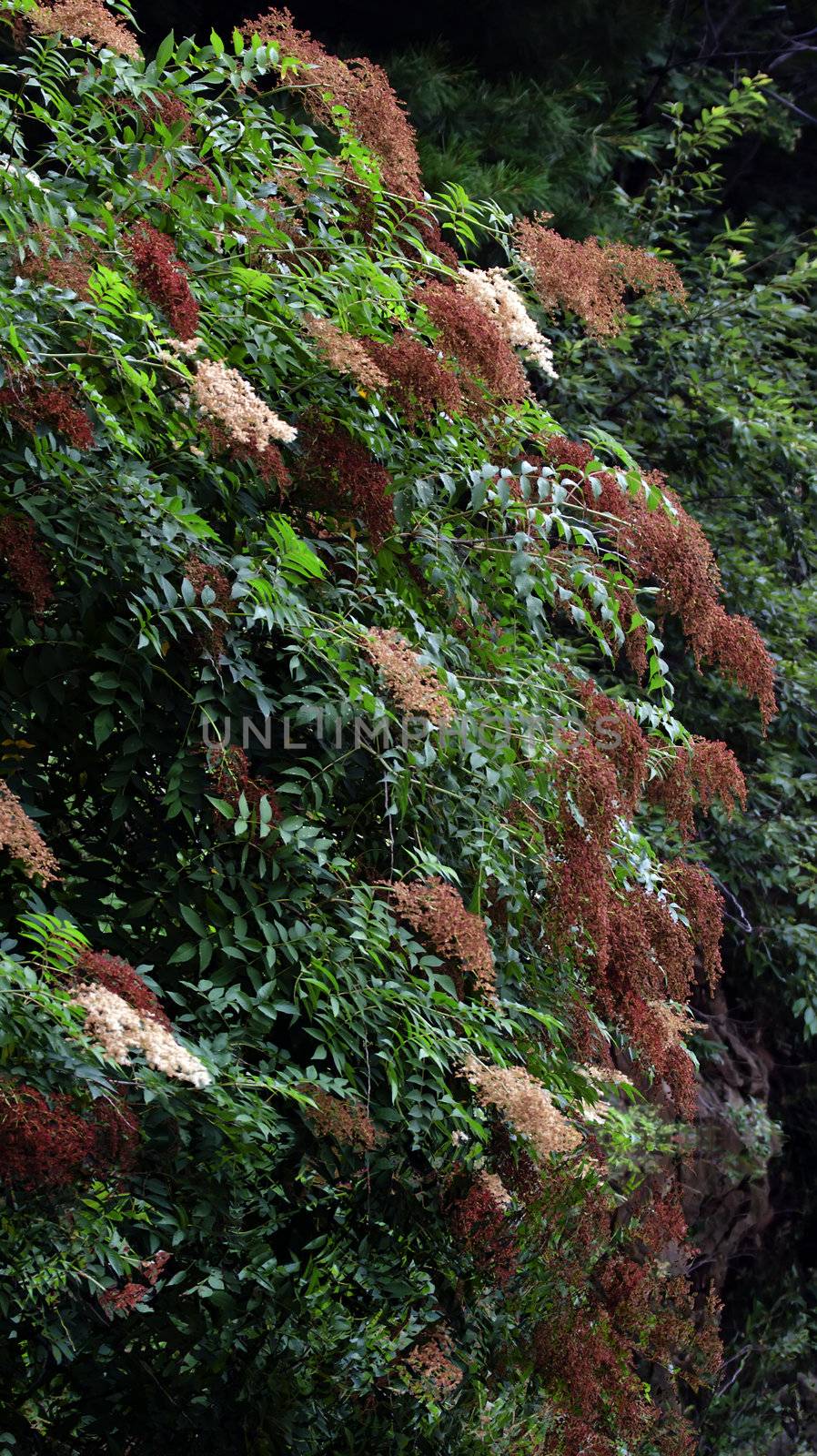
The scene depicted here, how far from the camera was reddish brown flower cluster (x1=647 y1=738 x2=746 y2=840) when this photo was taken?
321 centimetres

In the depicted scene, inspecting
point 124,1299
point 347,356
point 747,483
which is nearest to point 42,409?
point 347,356

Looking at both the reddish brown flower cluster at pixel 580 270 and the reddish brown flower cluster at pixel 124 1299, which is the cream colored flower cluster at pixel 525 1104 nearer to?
the reddish brown flower cluster at pixel 124 1299

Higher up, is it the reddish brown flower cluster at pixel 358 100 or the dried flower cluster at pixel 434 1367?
the reddish brown flower cluster at pixel 358 100

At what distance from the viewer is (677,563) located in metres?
3.07

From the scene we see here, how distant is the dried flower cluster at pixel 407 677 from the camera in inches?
99.7

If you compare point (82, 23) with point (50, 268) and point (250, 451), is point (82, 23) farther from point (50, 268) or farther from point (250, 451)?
point (250, 451)

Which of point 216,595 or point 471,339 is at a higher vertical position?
point 471,339

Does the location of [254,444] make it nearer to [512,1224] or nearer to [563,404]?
[512,1224]

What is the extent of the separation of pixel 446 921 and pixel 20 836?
788mm

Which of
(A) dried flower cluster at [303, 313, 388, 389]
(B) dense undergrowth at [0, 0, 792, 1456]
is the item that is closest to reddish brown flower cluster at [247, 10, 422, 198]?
(B) dense undergrowth at [0, 0, 792, 1456]

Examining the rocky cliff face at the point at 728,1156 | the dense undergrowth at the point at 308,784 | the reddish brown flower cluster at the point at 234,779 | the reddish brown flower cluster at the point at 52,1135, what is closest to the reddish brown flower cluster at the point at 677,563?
the dense undergrowth at the point at 308,784

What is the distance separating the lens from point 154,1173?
2.50 meters

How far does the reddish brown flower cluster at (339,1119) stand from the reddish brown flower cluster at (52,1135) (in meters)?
0.35

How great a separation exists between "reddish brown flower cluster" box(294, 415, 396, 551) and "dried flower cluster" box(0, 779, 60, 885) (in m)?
1.03
